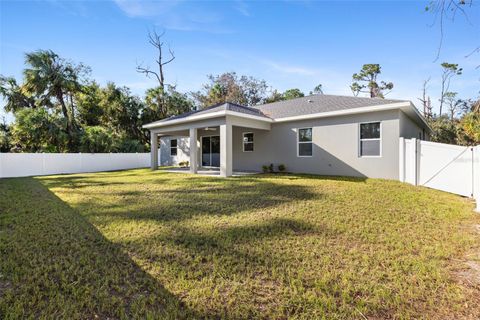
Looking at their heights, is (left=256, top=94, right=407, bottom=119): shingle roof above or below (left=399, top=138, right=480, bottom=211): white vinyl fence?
above

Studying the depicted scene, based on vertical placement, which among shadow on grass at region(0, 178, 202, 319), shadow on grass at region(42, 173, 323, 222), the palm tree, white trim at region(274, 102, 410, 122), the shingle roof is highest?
the palm tree

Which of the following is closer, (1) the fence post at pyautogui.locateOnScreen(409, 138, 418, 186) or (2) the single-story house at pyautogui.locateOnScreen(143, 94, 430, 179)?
(1) the fence post at pyautogui.locateOnScreen(409, 138, 418, 186)

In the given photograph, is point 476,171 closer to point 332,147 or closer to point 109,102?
point 332,147

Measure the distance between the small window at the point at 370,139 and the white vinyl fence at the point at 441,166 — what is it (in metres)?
0.92

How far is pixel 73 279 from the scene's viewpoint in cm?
299

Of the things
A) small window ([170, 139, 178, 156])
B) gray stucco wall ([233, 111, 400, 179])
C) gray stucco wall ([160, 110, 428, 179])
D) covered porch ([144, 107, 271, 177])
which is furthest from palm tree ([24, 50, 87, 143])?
gray stucco wall ([233, 111, 400, 179])

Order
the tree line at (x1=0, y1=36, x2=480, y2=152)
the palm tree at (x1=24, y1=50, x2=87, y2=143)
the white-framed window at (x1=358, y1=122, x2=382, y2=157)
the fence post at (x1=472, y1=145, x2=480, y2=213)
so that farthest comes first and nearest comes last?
1. the tree line at (x1=0, y1=36, x2=480, y2=152)
2. the palm tree at (x1=24, y1=50, x2=87, y2=143)
3. the white-framed window at (x1=358, y1=122, x2=382, y2=157)
4. the fence post at (x1=472, y1=145, x2=480, y2=213)

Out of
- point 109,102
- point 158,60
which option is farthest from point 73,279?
point 158,60

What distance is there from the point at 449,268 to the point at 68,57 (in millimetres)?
26127

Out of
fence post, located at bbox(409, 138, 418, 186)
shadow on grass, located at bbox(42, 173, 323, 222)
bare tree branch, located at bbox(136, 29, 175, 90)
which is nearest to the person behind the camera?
shadow on grass, located at bbox(42, 173, 323, 222)

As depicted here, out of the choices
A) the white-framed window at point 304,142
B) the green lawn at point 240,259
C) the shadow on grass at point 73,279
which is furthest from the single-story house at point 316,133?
the shadow on grass at point 73,279

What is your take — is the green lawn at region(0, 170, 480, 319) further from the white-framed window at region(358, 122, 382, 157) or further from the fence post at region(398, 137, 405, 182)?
the white-framed window at region(358, 122, 382, 157)

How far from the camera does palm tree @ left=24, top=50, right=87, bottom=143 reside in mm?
18672

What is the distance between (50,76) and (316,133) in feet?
64.1
